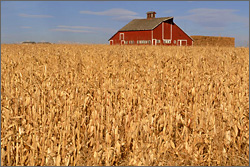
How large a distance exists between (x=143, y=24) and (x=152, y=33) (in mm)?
4156

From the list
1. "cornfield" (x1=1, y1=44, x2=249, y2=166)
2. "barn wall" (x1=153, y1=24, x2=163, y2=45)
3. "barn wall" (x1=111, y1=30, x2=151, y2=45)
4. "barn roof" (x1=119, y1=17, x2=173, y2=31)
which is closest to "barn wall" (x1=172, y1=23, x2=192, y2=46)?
"barn roof" (x1=119, y1=17, x2=173, y2=31)

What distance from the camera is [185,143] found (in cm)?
318

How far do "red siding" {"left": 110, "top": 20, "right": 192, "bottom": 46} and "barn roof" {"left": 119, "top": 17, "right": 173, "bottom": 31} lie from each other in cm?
60

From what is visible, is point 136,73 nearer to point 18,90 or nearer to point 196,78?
point 196,78

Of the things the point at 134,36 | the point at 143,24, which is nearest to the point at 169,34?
the point at 143,24

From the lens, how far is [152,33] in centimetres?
3975

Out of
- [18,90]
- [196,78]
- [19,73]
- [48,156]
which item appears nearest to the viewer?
[48,156]

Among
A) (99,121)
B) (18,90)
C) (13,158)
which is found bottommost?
(13,158)

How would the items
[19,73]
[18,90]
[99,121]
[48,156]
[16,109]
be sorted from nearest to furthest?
[48,156] → [99,121] → [16,109] → [18,90] → [19,73]

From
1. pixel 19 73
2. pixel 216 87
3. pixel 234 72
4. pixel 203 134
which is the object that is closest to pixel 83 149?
pixel 203 134

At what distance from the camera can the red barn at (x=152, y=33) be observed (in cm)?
Answer: 4038

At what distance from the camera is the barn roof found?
4131 centimetres

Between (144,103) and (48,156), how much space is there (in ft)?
5.70

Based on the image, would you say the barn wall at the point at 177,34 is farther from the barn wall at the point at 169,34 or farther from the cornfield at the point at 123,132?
the cornfield at the point at 123,132
